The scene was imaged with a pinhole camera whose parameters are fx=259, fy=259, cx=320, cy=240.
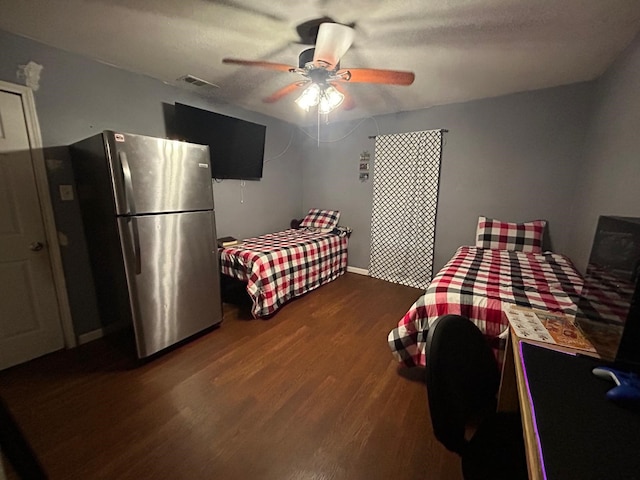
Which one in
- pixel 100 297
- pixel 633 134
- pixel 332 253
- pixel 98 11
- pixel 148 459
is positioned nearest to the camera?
pixel 148 459

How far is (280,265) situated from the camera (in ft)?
9.09

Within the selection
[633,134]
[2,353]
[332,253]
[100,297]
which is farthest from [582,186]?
[2,353]

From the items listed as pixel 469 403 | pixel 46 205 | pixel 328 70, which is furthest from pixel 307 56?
pixel 46 205

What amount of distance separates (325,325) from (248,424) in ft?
3.82

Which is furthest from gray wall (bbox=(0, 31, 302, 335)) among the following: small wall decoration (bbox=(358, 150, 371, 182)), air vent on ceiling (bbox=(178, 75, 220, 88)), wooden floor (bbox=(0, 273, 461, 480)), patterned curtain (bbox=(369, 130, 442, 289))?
patterned curtain (bbox=(369, 130, 442, 289))

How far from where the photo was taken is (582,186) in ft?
8.00

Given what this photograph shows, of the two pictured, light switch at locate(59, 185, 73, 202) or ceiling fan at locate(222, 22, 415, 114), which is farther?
light switch at locate(59, 185, 73, 202)

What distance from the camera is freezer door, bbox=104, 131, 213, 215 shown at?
1.70 meters

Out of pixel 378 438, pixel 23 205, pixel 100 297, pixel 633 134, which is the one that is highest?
pixel 633 134

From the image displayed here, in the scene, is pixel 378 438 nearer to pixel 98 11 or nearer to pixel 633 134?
pixel 633 134

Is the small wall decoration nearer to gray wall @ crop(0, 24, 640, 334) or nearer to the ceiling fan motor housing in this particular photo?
gray wall @ crop(0, 24, 640, 334)

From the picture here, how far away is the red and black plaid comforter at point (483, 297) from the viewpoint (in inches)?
56.7

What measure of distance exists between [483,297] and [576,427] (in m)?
0.95

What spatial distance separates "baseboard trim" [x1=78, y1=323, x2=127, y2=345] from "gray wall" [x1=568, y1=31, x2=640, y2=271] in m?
3.81
